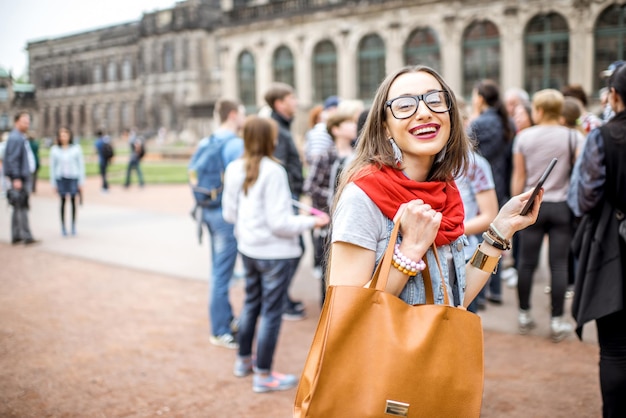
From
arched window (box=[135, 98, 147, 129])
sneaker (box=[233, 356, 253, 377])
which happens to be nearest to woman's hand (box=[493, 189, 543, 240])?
sneaker (box=[233, 356, 253, 377])

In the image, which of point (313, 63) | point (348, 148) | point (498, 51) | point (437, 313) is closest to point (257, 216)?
point (348, 148)

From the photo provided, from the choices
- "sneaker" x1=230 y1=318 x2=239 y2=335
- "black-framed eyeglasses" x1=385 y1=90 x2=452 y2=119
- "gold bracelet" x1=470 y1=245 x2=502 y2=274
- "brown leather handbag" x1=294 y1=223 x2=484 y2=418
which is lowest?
"sneaker" x1=230 y1=318 x2=239 y2=335

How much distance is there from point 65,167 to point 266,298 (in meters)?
8.28

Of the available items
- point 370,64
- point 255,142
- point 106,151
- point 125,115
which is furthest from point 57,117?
point 255,142

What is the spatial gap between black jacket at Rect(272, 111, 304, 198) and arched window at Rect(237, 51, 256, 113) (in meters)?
32.0

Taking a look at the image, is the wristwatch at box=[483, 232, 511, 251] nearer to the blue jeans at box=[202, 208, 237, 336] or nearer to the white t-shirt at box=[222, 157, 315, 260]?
the white t-shirt at box=[222, 157, 315, 260]

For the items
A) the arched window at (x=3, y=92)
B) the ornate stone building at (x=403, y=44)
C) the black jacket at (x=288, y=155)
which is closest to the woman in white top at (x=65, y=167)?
the black jacket at (x=288, y=155)

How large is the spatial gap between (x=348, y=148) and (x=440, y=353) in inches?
149

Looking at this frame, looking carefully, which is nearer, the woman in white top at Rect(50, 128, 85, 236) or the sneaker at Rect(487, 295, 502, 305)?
the sneaker at Rect(487, 295, 502, 305)

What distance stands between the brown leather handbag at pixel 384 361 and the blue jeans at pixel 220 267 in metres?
3.73

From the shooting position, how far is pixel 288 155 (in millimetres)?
6328

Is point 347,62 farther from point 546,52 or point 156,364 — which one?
point 156,364

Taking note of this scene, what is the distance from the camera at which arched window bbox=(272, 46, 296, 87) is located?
3581 cm

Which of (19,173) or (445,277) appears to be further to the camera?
(19,173)
